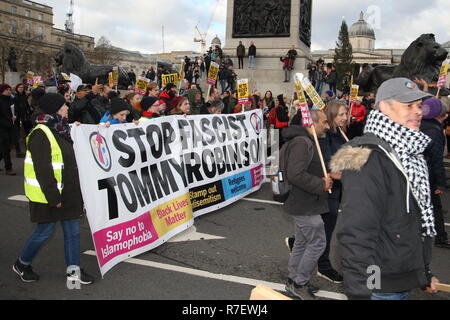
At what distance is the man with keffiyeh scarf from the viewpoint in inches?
83.1

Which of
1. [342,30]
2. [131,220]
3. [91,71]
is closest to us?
[131,220]

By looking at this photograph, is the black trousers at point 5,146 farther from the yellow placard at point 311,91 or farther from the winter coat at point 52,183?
the yellow placard at point 311,91

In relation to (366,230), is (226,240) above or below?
below

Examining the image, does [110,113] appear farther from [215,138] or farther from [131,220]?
[215,138]

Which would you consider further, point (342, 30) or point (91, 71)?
point (342, 30)

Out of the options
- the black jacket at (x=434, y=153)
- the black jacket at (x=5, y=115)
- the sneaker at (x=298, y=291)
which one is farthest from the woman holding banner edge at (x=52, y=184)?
the black jacket at (x=5, y=115)

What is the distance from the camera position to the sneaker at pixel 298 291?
4.04 metres

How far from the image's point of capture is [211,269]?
4.74m

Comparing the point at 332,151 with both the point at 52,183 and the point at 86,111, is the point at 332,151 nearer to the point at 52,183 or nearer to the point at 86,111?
the point at 52,183

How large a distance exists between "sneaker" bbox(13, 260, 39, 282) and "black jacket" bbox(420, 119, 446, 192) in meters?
4.60

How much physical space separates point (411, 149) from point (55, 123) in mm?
3179

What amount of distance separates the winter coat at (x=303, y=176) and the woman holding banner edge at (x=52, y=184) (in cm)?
208
